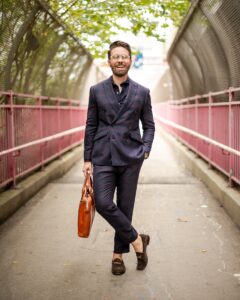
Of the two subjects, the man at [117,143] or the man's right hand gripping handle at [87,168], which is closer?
the man at [117,143]

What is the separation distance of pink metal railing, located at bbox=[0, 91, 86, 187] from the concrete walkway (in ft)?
1.84

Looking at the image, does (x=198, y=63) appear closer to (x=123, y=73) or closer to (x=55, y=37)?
(x=55, y=37)

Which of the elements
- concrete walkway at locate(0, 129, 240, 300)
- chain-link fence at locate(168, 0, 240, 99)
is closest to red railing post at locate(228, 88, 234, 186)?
chain-link fence at locate(168, 0, 240, 99)

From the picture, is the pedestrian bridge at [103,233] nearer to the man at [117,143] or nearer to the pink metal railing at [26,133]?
the pink metal railing at [26,133]

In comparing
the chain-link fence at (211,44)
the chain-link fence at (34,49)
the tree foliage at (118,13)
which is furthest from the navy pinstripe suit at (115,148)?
the tree foliage at (118,13)

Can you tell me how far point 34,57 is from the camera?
881 centimetres

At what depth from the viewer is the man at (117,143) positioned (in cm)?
397

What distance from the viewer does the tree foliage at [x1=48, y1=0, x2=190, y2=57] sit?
1031 cm

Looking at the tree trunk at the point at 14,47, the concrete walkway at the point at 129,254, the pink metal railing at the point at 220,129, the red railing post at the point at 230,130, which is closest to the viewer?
the concrete walkway at the point at 129,254

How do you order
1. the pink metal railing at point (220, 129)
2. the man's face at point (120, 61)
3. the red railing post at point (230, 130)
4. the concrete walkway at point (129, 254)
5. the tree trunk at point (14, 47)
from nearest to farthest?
the concrete walkway at point (129, 254) < the man's face at point (120, 61) < the pink metal railing at point (220, 129) < the red railing post at point (230, 130) < the tree trunk at point (14, 47)

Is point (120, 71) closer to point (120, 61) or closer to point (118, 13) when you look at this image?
point (120, 61)

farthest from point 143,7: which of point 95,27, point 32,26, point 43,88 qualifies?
point 32,26

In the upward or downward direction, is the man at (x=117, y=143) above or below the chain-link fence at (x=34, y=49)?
below

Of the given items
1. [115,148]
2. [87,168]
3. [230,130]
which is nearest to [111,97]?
[115,148]
